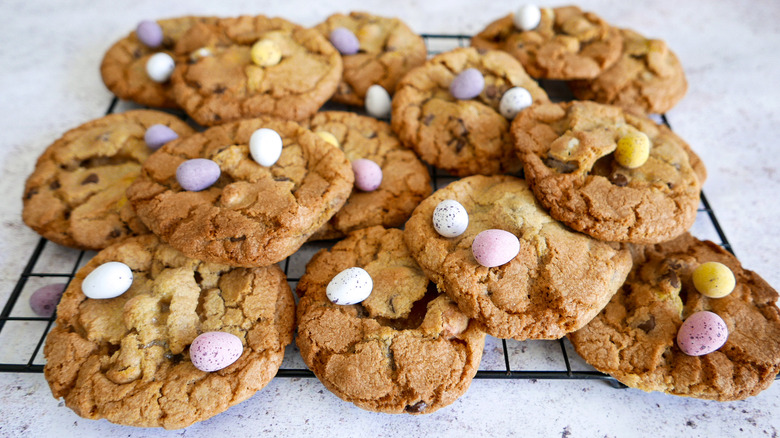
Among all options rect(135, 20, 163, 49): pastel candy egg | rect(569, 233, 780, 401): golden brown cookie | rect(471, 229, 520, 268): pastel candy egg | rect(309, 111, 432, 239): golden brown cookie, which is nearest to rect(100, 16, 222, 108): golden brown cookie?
rect(135, 20, 163, 49): pastel candy egg

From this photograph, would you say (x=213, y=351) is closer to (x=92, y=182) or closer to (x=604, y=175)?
(x=92, y=182)

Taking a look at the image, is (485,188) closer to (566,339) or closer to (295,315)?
(566,339)

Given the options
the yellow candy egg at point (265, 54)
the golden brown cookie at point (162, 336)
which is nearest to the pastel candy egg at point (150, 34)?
the yellow candy egg at point (265, 54)

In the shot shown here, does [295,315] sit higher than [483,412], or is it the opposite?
[295,315]

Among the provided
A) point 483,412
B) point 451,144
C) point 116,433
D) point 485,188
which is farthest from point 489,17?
point 116,433

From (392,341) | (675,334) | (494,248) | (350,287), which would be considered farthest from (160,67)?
(675,334)
